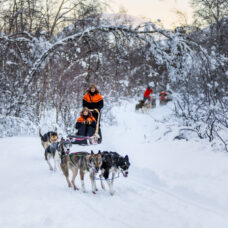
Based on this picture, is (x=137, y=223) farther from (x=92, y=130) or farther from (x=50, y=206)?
(x=92, y=130)

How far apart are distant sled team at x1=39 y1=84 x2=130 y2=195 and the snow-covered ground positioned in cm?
28

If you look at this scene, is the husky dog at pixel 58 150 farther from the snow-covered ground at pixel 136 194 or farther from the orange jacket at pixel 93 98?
the orange jacket at pixel 93 98

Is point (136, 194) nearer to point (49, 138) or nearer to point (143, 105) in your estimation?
point (49, 138)

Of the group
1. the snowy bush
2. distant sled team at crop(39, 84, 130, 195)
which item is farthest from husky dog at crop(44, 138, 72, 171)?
the snowy bush

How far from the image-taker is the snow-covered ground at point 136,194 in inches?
124

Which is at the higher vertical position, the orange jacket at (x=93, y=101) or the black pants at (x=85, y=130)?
the orange jacket at (x=93, y=101)

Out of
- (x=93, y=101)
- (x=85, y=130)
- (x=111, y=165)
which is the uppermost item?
(x=93, y=101)

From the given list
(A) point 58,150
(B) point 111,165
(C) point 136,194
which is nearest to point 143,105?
(A) point 58,150

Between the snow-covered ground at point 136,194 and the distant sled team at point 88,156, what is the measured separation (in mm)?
277

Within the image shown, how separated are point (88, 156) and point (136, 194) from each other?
1027mm

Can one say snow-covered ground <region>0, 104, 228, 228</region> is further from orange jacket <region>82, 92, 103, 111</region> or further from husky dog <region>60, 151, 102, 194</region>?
orange jacket <region>82, 92, 103, 111</region>

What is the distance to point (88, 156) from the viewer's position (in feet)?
13.5

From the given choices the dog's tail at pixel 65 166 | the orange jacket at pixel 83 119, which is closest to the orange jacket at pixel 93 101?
the orange jacket at pixel 83 119

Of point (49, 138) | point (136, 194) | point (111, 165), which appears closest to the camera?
point (111, 165)
